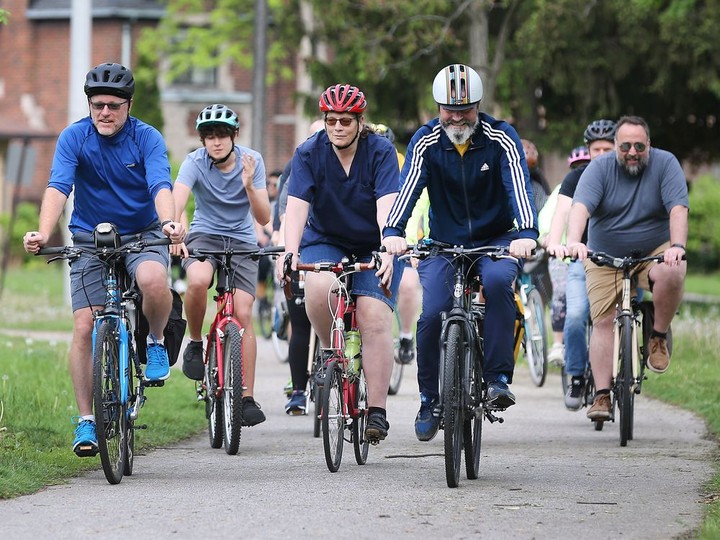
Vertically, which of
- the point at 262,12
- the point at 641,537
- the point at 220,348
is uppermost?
the point at 262,12

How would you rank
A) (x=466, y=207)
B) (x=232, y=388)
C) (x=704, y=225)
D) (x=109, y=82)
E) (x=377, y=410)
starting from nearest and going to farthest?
1. (x=109, y=82)
2. (x=466, y=207)
3. (x=377, y=410)
4. (x=232, y=388)
5. (x=704, y=225)

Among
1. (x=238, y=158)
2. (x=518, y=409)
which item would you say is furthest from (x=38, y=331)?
(x=238, y=158)

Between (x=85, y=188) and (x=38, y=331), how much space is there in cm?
1146

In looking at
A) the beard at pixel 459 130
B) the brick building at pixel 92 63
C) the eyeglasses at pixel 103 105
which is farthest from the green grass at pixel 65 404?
the brick building at pixel 92 63

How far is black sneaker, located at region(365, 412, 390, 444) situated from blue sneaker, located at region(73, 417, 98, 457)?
1445mm

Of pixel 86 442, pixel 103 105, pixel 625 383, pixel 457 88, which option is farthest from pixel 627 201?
pixel 86 442

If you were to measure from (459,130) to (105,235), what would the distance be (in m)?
1.88

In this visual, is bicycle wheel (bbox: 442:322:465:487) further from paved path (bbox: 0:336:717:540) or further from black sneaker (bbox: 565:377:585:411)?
black sneaker (bbox: 565:377:585:411)

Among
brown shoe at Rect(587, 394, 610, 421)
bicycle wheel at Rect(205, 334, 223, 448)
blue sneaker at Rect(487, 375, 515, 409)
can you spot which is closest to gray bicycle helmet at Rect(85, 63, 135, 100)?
bicycle wheel at Rect(205, 334, 223, 448)

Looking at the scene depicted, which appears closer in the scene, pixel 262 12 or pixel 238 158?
pixel 238 158

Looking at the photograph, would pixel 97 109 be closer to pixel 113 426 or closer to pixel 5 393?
pixel 113 426

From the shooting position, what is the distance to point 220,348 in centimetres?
973

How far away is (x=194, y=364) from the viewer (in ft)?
33.6

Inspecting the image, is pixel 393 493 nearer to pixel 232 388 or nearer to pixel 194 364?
pixel 232 388
